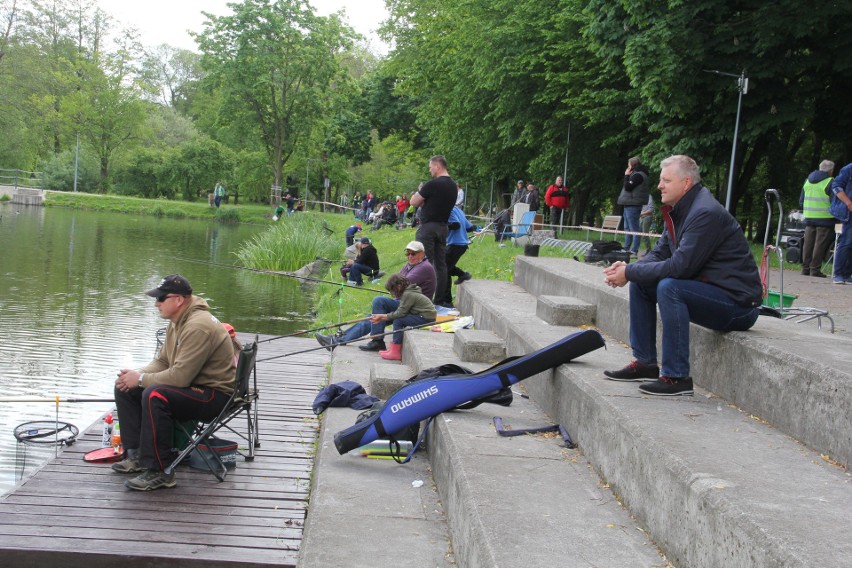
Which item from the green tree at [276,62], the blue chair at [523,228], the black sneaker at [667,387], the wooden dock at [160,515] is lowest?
the wooden dock at [160,515]

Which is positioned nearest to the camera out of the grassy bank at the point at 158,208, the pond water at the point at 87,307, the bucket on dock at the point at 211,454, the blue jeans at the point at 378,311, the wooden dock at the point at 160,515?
the wooden dock at the point at 160,515

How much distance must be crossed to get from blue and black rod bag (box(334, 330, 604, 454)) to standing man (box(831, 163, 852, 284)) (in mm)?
5744

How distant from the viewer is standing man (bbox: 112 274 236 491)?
5.42m

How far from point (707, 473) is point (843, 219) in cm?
758

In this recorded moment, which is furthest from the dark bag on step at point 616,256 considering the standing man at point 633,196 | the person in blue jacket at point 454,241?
Result: the standing man at point 633,196

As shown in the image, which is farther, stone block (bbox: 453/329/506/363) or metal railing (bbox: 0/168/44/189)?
metal railing (bbox: 0/168/44/189)

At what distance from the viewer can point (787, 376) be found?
13.2ft

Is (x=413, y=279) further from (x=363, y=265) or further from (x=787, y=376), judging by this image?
(x=363, y=265)

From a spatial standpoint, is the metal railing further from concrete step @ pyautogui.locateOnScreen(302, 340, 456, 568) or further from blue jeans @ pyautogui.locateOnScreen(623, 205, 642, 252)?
concrete step @ pyautogui.locateOnScreen(302, 340, 456, 568)

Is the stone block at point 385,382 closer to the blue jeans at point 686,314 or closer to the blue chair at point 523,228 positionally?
the blue jeans at point 686,314

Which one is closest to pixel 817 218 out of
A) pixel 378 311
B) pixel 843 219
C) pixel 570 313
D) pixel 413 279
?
pixel 843 219

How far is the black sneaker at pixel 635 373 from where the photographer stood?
4871 millimetres

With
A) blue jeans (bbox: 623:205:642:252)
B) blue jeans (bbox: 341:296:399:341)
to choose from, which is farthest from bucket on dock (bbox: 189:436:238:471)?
blue jeans (bbox: 623:205:642:252)

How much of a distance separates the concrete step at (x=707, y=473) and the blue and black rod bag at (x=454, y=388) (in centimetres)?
13
